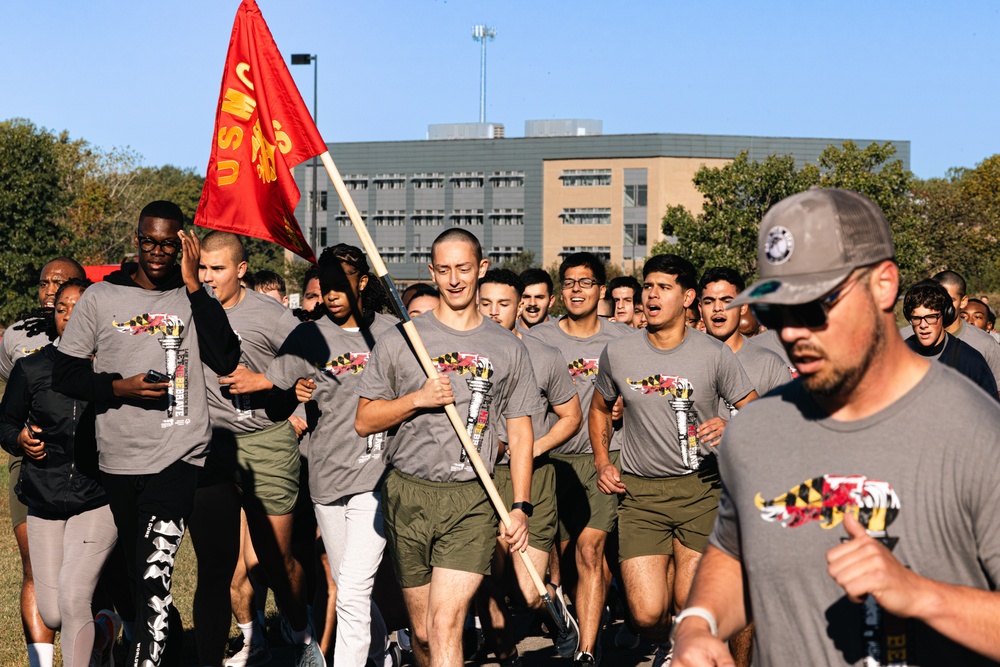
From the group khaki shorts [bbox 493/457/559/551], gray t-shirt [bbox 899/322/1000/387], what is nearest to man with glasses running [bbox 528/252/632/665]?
khaki shorts [bbox 493/457/559/551]

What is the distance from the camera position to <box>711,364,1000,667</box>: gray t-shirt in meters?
2.70

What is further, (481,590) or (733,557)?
(481,590)

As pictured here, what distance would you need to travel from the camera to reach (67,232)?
61.4 m

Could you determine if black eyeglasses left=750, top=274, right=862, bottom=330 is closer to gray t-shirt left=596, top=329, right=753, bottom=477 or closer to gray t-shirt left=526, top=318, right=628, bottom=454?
gray t-shirt left=596, top=329, right=753, bottom=477

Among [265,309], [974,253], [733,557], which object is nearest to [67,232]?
[974,253]

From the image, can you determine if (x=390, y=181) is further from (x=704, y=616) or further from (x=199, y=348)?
(x=704, y=616)

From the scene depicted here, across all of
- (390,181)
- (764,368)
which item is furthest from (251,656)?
(390,181)

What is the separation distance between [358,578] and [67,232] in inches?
2297

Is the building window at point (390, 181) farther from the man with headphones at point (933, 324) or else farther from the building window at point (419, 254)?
the man with headphones at point (933, 324)

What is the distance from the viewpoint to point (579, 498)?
29.9 ft

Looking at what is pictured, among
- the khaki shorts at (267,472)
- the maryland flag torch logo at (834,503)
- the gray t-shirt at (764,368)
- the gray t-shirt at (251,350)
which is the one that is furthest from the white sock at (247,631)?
the maryland flag torch logo at (834,503)

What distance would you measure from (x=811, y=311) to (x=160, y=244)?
4470mm

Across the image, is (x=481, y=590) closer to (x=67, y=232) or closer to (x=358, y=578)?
(x=358, y=578)

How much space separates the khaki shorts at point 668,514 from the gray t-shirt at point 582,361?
4.87 ft
